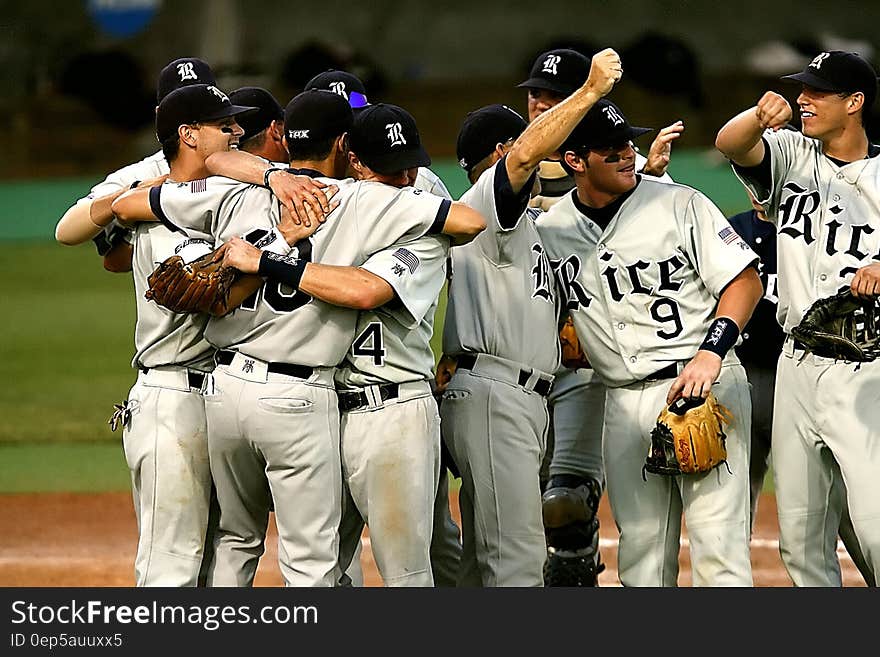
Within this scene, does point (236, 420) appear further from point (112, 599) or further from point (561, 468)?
point (561, 468)

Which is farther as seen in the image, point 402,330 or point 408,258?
point 402,330

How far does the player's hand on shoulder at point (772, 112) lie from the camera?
373 cm

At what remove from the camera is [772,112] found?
372cm

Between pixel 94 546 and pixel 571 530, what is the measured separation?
2553 millimetres

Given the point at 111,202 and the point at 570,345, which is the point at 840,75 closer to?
the point at 570,345

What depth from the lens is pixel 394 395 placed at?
366 cm

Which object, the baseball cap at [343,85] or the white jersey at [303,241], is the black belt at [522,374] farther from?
the baseball cap at [343,85]

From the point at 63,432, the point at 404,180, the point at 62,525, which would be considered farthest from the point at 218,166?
the point at 63,432

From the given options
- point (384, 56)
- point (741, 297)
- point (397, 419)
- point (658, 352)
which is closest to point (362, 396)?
point (397, 419)

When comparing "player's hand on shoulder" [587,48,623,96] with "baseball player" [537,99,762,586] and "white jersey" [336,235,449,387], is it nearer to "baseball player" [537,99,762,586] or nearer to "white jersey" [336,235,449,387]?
"baseball player" [537,99,762,586]

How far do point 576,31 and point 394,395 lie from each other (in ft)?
70.3

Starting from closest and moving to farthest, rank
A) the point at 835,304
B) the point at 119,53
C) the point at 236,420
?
the point at 236,420
the point at 835,304
the point at 119,53

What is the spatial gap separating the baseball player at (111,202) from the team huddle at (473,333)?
1 cm

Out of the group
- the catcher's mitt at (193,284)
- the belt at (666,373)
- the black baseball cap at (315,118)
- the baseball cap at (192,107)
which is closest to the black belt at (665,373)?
the belt at (666,373)
